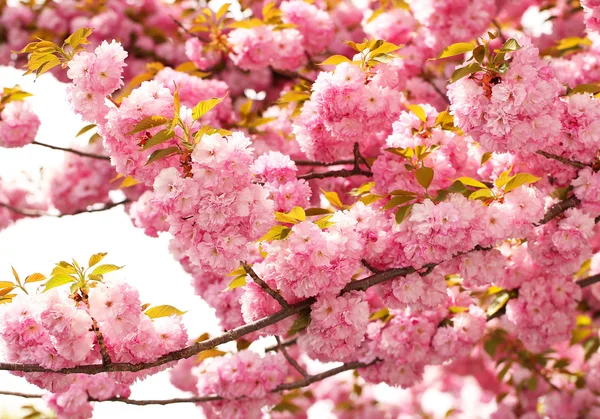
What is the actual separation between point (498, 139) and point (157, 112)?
116cm

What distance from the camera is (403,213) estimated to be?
2641 mm

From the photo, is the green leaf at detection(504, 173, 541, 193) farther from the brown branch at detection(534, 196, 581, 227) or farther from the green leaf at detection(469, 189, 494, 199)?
the brown branch at detection(534, 196, 581, 227)

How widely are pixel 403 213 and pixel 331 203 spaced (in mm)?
643

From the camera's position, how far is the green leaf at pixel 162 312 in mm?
2791

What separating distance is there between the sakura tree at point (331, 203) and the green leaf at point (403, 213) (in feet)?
0.11

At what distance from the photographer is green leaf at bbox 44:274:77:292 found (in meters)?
2.40

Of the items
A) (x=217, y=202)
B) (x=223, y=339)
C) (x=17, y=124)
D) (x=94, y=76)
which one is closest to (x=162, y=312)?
(x=223, y=339)

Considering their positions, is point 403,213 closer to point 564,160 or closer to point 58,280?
point 564,160

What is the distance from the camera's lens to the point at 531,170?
3133 mm

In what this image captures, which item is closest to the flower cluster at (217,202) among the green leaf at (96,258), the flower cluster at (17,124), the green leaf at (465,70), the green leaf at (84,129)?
the green leaf at (96,258)

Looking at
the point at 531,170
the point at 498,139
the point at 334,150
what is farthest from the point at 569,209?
the point at 334,150

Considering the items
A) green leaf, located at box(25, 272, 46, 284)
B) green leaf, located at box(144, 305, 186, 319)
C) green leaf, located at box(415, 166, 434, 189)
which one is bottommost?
green leaf, located at box(144, 305, 186, 319)

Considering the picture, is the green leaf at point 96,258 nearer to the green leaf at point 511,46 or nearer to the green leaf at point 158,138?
the green leaf at point 158,138

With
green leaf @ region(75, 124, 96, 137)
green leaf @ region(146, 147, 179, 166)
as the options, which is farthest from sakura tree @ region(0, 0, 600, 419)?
green leaf @ region(75, 124, 96, 137)
